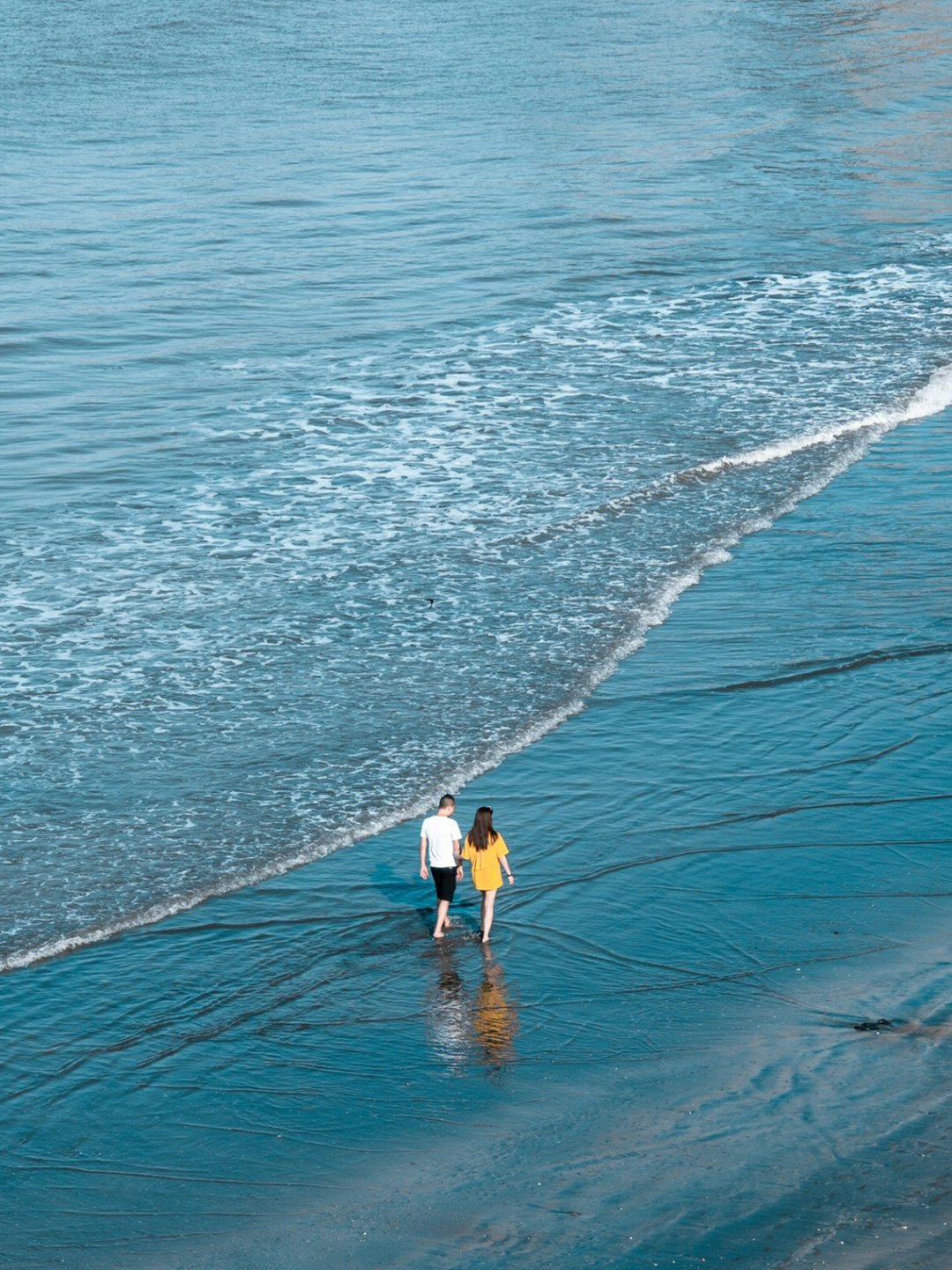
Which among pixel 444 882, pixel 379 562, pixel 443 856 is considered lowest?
pixel 444 882

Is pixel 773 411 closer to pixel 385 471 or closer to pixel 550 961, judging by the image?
pixel 385 471

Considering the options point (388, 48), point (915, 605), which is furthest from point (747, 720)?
point (388, 48)

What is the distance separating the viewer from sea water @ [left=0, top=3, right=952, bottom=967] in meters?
11.8

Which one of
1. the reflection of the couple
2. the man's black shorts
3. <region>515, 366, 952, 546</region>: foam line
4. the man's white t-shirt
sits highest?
<region>515, 366, 952, 546</region>: foam line

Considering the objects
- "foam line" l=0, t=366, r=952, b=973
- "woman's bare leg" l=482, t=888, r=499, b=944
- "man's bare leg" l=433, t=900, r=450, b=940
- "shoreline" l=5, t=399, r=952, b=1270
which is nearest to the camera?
"shoreline" l=5, t=399, r=952, b=1270

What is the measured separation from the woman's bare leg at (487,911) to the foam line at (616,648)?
1.60m

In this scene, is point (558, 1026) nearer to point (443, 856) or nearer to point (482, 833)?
point (482, 833)

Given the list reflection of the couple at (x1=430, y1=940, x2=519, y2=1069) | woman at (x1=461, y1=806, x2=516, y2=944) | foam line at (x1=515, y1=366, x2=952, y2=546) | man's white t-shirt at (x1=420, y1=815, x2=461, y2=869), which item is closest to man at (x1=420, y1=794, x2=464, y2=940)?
man's white t-shirt at (x1=420, y1=815, x2=461, y2=869)

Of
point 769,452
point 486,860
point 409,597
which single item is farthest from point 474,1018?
point 769,452

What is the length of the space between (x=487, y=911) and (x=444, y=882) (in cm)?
34

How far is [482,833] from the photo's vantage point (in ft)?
30.3

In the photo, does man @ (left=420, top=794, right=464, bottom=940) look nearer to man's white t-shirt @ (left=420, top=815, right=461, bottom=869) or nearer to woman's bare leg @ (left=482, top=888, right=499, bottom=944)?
man's white t-shirt @ (left=420, top=815, right=461, bottom=869)

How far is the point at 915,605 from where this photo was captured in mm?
13859

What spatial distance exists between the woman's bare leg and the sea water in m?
1.66
